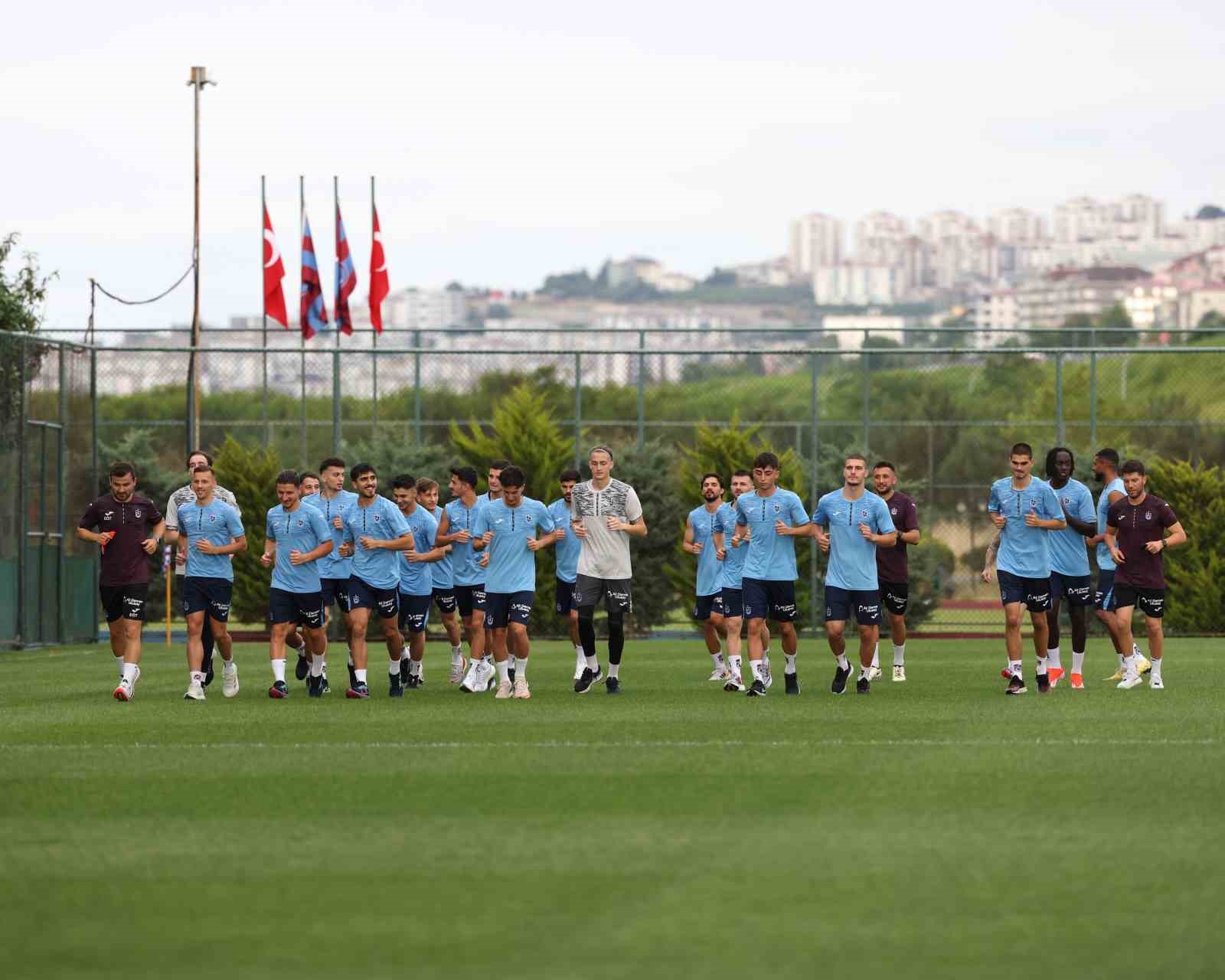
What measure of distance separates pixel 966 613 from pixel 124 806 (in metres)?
29.2

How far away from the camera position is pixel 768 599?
60.8 feet

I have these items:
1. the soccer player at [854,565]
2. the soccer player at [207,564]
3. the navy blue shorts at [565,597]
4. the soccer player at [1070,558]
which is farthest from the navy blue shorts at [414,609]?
the soccer player at [1070,558]

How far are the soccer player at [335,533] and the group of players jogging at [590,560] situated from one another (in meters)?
0.02

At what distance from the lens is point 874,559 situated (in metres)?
18.6

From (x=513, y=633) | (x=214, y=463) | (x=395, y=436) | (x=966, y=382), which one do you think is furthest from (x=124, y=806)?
(x=966, y=382)

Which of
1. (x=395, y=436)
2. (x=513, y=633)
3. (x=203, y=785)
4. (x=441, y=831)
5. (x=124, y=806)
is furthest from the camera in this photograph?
(x=395, y=436)

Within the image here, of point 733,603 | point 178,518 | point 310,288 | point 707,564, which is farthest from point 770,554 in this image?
point 310,288

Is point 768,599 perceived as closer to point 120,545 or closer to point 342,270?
point 120,545

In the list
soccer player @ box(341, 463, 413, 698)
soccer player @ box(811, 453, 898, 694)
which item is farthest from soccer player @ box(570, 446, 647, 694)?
soccer player @ box(811, 453, 898, 694)

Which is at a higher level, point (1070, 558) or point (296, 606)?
point (1070, 558)

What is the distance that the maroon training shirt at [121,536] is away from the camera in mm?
18812

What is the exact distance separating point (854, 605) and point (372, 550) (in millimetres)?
4328

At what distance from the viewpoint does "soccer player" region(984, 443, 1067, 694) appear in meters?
18.3

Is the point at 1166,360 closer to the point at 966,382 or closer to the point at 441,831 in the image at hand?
the point at 966,382
